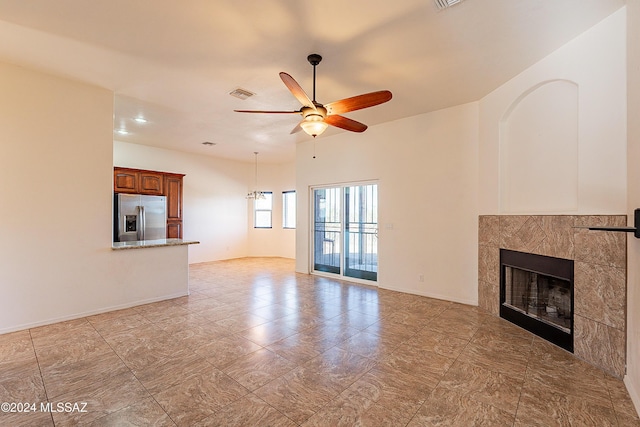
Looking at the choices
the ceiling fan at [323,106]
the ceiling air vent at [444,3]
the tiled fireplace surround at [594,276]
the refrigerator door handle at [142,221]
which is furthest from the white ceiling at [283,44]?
the refrigerator door handle at [142,221]

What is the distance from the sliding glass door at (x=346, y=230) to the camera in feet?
18.6

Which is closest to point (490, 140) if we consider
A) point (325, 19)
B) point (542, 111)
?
point (542, 111)

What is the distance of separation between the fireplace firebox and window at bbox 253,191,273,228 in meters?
6.94

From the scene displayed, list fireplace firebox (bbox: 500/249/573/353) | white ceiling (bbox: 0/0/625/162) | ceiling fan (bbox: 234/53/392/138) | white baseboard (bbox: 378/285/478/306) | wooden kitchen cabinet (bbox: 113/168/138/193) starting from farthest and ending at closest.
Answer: wooden kitchen cabinet (bbox: 113/168/138/193) → white baseboard (bbox: 378/285/478/306) → fireplace firebox (bbox: 500/249/573/353) → ceiling fan (bbox: 234/53/392/138) → white ceiling (bbox: 0/0/625/162)

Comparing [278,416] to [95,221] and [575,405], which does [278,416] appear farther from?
[95,221]

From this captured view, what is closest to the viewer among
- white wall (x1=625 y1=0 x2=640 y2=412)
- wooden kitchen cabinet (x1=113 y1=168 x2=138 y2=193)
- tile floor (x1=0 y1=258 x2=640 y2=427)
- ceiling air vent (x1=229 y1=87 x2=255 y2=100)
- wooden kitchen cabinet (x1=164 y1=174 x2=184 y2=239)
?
tile floor (x1=0 y1=258 x2=640 y2=427)

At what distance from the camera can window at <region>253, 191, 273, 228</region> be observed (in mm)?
9406

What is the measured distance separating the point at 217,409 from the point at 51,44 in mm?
3784

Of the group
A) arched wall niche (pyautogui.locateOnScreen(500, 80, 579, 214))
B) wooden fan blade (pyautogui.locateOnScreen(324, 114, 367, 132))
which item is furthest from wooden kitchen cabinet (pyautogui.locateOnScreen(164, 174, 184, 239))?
arched wall niche (pyautogui.locateOnScreen(500, 80, 579, 214))

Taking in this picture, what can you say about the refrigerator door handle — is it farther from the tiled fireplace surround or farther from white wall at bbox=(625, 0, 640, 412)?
white wall at bbox=(625, 0, 640, 412)

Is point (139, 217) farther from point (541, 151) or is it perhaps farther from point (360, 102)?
point (541, 151)

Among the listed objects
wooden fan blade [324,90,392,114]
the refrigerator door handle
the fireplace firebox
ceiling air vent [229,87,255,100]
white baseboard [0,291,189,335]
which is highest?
ceiling air vent [229,87,255,100]

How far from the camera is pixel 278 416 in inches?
76.5

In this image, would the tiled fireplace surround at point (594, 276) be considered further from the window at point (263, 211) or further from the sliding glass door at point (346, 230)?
the window at point (263, 211)
